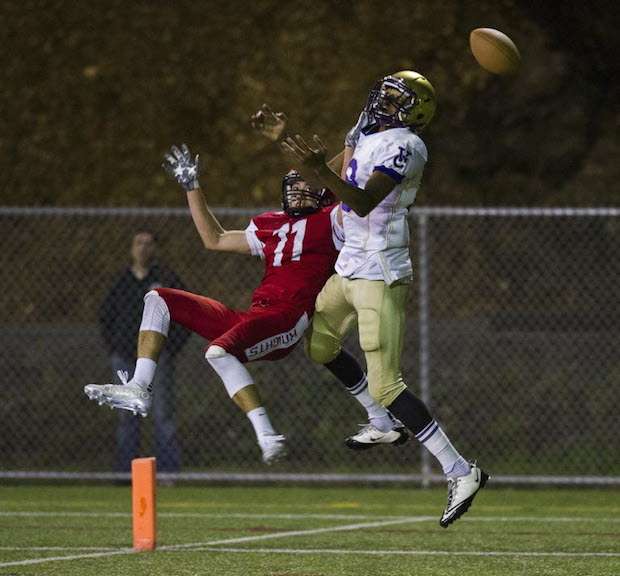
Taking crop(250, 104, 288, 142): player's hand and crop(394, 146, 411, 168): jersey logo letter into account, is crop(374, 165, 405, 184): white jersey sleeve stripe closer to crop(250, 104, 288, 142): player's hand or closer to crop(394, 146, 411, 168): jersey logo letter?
crop(394, 146, 411, 168): jersey logo letter

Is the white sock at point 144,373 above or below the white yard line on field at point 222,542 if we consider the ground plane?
above

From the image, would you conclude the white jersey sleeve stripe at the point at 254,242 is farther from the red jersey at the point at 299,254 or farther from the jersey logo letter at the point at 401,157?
the jersey logo letter at the point at 401,157

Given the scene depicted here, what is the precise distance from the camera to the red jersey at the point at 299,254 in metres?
8.02

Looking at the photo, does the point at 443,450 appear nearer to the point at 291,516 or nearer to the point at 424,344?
the point at 291,516

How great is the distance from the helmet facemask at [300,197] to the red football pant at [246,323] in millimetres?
560

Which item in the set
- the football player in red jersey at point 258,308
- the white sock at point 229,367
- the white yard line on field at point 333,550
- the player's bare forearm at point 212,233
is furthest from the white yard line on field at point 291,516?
the white sock at point 229,367

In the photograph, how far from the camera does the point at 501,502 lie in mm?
11562

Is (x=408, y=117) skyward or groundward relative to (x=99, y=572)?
skyward

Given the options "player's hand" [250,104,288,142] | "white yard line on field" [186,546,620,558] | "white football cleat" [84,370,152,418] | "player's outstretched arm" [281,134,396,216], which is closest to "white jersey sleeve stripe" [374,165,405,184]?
"player's outstretched arm" [281,134,396,216]

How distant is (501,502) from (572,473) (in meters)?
1.38

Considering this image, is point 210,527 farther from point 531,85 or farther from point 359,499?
point 531,85

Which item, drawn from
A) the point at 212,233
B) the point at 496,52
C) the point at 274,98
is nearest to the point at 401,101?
the point at 496,52

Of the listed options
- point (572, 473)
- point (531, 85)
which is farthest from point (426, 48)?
point (572, 473)

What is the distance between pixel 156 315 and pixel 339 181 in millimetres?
1332
